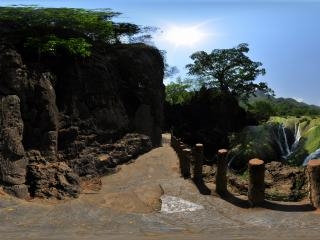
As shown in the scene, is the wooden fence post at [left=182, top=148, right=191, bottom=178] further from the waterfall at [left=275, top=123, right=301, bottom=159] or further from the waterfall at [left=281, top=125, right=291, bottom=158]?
the waterfall at [left=281, top=125, right=291, bottom=158]

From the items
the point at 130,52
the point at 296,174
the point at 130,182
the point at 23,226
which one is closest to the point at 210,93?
the point at 130,52

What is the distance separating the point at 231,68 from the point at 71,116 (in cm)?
2798

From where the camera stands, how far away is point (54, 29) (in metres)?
23.8

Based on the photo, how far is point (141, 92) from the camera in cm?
2711

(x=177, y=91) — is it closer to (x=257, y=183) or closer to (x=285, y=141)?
(x=285, y=141)

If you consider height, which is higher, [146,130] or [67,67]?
[67,67]

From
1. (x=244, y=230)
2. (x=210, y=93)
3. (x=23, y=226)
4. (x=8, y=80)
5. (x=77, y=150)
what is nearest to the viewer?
(x=244, y=230)

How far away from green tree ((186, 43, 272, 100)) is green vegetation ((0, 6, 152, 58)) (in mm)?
21814

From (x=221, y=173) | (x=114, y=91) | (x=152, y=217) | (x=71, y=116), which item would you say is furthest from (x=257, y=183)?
(x=114, y=91)

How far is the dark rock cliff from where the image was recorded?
725 inches

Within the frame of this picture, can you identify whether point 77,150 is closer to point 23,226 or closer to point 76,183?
point 76,183

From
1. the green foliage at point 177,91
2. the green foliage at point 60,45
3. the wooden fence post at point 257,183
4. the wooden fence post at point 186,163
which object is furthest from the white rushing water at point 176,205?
the green foliage at point 177,91

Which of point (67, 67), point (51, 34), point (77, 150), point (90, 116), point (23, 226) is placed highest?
point (51, 34)

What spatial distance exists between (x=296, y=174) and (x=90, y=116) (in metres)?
9.94
